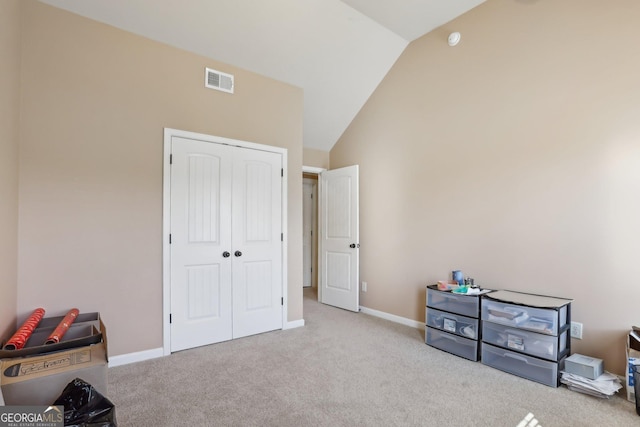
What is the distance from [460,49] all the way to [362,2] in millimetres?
1165

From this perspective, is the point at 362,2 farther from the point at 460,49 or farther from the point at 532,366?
the point at 532,366

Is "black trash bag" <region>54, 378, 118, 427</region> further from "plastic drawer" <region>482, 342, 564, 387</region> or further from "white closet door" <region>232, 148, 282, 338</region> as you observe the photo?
"plastic drawer" <region>482, 342, 564, 387</region>

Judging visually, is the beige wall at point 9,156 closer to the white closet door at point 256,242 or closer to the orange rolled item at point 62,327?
the orange rolled item at point 62,327

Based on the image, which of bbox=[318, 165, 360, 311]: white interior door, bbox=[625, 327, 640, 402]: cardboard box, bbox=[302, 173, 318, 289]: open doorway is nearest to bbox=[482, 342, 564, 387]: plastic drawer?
bbox=[625, 327, 640, 402]: cardboard box

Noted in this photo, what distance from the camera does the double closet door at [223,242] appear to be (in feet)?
10.0

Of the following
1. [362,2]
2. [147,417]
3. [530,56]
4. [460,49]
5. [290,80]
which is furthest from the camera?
[290,80]

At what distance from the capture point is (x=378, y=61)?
4.00 metres

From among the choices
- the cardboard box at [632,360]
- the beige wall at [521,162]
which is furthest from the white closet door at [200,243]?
the cardboard box at [632,360]

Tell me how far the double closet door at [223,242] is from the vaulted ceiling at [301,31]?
97 centimetres

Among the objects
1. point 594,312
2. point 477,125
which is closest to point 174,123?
point 477,125

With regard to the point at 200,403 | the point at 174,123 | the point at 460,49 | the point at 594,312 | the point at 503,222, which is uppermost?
the point at 460,49

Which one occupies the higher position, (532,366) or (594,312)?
(594,312)

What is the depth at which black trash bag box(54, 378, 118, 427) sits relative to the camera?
1358mm

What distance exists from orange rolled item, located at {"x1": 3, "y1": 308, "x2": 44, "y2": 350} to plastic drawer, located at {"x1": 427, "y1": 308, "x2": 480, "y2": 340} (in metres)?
3.23
